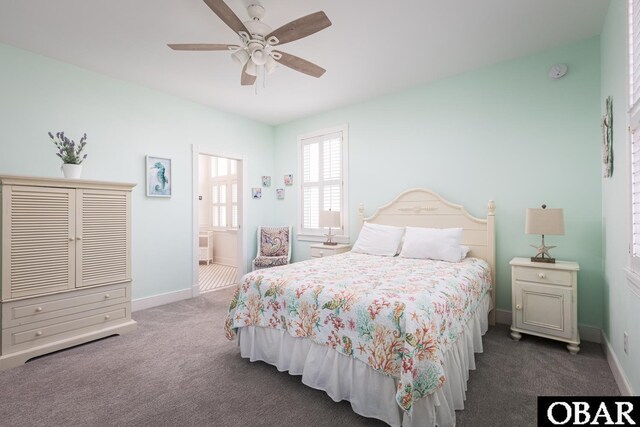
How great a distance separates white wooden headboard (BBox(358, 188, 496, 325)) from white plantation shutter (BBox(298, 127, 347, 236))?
2.04 ft

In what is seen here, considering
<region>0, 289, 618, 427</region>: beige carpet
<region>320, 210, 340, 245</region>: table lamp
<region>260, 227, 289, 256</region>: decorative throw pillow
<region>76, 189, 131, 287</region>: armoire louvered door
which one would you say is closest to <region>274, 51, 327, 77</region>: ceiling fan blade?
<region>320, 210, 340, 245</region>: table lamp

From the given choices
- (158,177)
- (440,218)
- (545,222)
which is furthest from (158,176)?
(545,222)

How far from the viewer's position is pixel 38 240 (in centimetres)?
255

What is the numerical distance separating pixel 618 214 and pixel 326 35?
259 centimetres

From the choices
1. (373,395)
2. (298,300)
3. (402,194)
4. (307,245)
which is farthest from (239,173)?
(373,395)

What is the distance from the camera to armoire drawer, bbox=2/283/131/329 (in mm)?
2402

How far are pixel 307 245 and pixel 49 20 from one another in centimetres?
384

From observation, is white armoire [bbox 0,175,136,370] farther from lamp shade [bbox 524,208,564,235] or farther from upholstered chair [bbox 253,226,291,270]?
lamp shade [bbox 524,208,564,235]

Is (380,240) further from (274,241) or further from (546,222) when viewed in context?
(274,241)

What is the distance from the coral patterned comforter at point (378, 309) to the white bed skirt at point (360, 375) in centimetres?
7

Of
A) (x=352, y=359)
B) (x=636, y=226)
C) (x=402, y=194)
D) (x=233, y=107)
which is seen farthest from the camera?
(x=233, y=107)

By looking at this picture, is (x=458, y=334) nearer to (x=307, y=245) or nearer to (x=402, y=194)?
(x=402, y=194)

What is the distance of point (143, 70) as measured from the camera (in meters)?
3.35

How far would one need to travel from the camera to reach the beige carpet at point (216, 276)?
494 centimetres
